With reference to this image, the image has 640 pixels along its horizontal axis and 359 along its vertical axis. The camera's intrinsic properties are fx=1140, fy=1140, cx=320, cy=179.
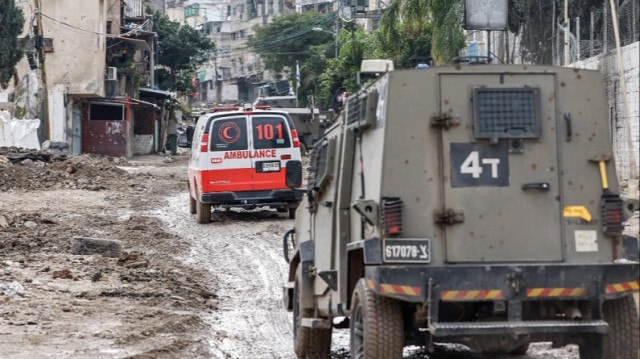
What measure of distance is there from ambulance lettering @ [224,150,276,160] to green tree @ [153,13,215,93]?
5877 cm

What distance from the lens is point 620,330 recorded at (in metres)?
7.86

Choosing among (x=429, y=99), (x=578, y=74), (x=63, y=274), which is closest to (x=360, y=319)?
(x=429, y=99)

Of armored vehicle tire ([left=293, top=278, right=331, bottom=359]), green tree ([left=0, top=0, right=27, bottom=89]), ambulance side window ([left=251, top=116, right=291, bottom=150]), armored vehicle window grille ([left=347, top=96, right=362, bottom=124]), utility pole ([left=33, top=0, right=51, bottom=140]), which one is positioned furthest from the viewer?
green tree ([left=0, top=0, right=27, bottom=89])

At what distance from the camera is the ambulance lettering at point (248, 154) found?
2142cm

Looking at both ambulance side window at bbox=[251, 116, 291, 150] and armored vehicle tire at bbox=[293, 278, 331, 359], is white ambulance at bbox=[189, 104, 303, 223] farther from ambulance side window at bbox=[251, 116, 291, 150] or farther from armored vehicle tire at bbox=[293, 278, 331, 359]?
armored vehicle tire at bbox=[293, 278, 331, 359]

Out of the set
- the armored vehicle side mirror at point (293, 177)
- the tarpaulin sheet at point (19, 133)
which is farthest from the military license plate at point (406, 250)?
the tarpaulin sheet at point (19, 133)

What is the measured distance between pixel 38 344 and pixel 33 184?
73.2ft

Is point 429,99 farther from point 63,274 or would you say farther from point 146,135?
point 146,135

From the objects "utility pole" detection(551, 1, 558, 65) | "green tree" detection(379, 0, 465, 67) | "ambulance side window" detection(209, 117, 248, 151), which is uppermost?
"green tree" detection(379, 0, 465, 67)

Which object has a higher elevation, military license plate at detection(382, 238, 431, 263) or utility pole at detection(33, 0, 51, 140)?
utility pole at detection(33, 0, 51, 140)

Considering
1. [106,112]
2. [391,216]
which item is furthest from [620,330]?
[106,112]

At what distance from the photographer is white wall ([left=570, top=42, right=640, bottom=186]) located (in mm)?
18391

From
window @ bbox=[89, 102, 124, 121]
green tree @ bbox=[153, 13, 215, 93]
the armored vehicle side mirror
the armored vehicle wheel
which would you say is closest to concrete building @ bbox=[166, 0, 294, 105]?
green tree @ bbox=[153, 13, 215, 93]

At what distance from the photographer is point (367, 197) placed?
8125 millimetres
